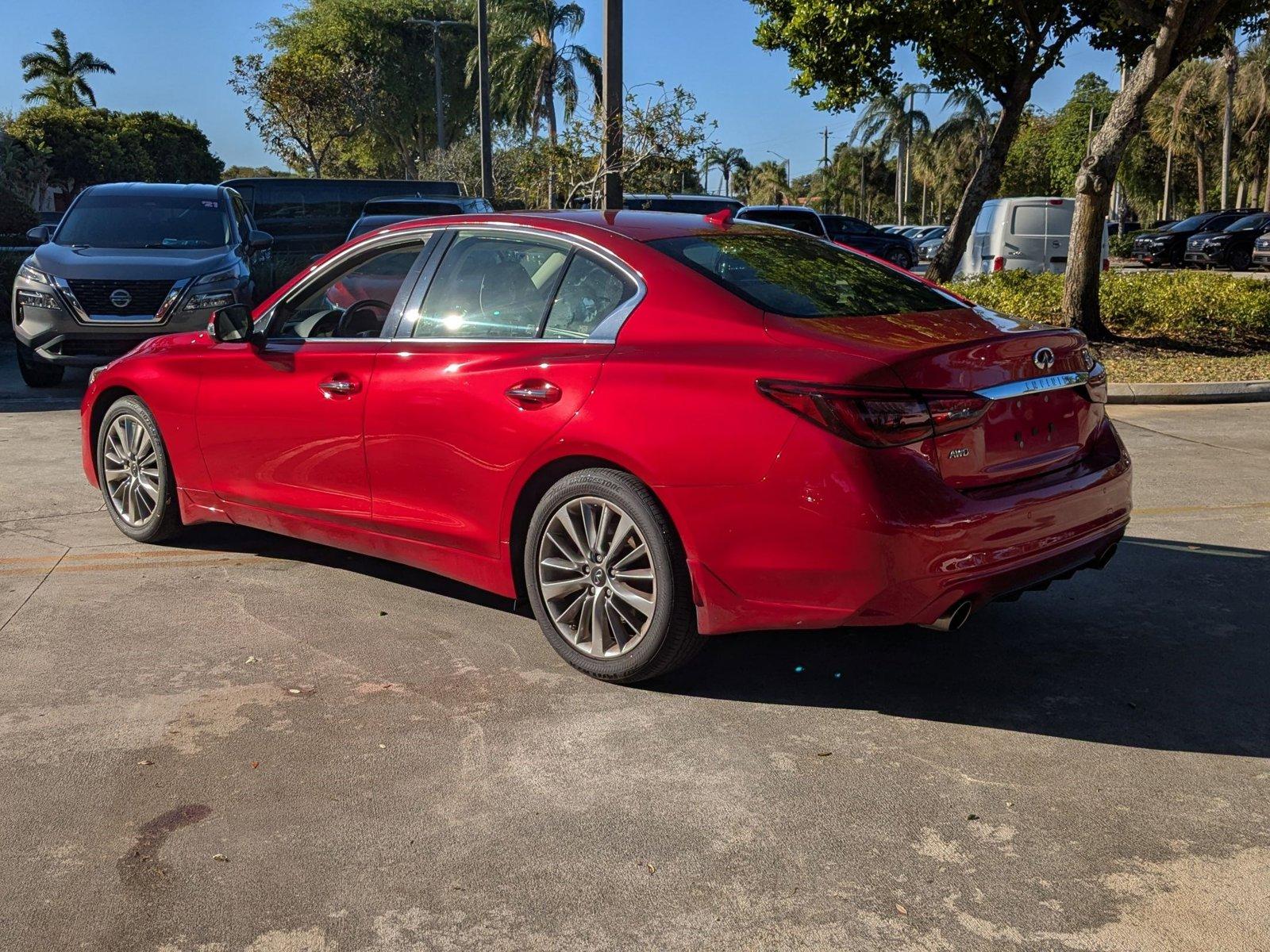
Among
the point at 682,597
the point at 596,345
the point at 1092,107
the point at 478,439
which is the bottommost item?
the point at 682,597

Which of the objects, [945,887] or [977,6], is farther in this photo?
[977,6]

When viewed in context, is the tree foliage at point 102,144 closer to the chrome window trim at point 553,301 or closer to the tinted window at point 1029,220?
the tinted window at point 1029,220

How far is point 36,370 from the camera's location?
12.5 m

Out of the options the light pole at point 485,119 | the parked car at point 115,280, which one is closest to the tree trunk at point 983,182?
the parked car at point 115,280

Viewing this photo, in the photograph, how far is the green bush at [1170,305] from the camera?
14828 mm

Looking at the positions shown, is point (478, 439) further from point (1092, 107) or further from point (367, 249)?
point (1092, 107)

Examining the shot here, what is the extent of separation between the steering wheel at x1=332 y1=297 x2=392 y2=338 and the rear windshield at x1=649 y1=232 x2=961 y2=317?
4.06ft

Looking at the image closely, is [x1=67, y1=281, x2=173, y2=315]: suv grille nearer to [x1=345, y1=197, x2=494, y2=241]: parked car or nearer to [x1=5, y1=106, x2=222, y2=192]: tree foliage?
[x1=345, y1=197, x2=494, y2=241]: parked car

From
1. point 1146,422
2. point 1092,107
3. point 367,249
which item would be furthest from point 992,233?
point 1092,107

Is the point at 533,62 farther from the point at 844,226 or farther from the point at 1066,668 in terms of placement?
the point at 1066,668

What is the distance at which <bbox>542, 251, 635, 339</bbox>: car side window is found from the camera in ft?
15.0

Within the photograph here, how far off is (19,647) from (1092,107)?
75300 mm

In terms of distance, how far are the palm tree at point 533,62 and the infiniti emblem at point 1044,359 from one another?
4739cm

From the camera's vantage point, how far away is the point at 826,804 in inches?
143
